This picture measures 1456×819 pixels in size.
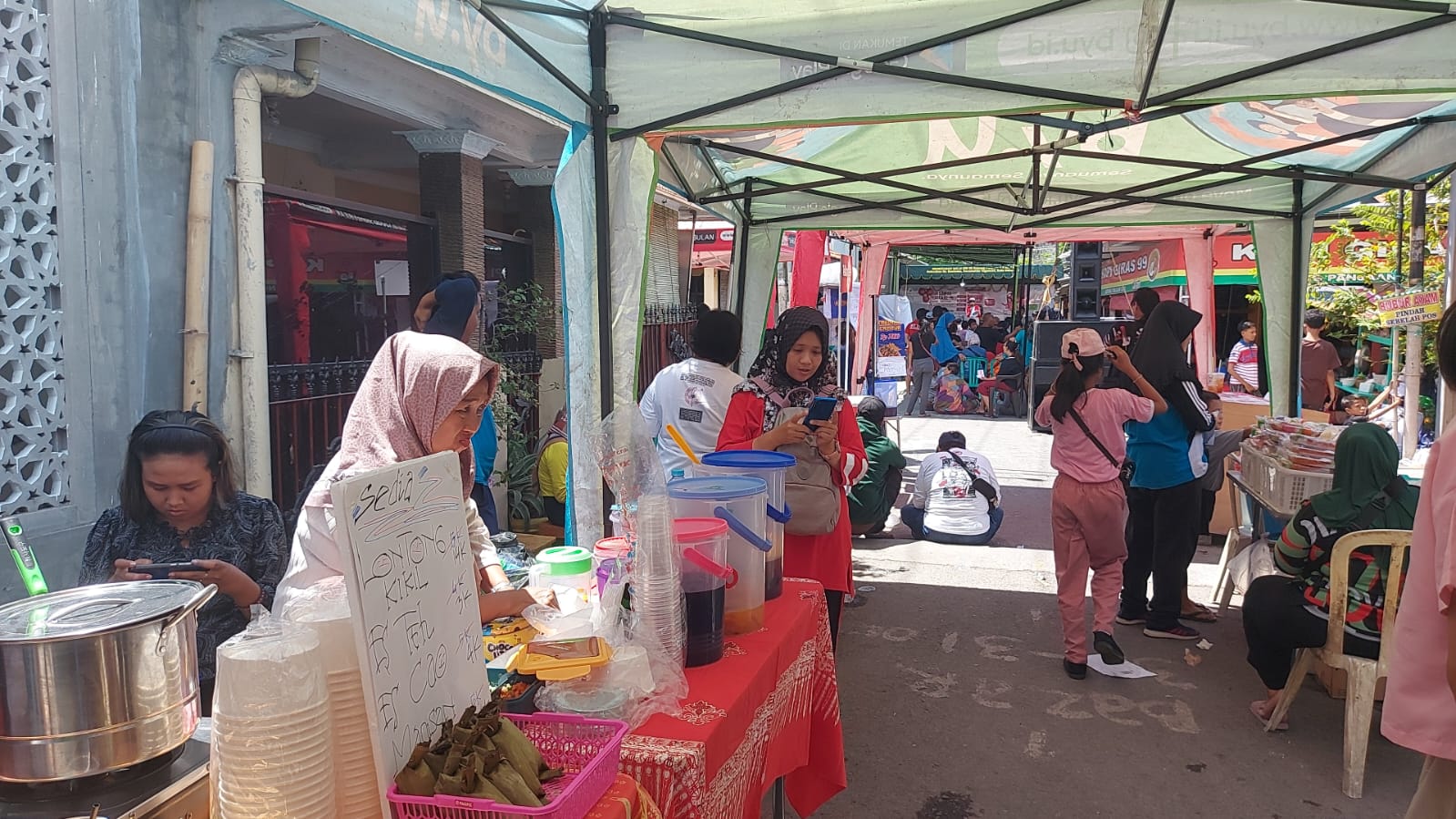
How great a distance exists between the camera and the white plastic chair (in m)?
3.33

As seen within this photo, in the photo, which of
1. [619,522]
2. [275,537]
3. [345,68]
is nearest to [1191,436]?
[619,522]

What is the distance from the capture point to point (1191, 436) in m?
4.87

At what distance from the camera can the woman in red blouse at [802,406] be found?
328 centimetres

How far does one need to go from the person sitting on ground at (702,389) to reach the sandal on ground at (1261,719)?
9.02ft

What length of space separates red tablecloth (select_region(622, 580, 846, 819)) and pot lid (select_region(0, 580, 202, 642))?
2.74 ft

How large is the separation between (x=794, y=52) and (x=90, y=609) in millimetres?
3433

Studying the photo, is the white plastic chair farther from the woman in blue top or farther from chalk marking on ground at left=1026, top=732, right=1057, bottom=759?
the woman in blue top

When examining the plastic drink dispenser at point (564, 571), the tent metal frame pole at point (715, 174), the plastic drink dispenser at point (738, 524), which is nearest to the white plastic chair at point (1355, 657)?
the plastic drink dispenser at point (738, 524)

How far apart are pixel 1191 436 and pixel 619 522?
384cm

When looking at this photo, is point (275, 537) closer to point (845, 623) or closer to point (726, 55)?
point (726, 55)

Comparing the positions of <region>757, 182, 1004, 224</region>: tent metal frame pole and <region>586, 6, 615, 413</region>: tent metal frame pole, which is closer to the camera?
<region>586, 6, 615, 413</region>: tent metal frame pole

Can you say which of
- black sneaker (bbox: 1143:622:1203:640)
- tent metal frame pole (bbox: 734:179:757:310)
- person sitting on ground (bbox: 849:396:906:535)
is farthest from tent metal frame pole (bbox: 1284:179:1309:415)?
tent metal frame pole (bbox: 734:179:757:310)

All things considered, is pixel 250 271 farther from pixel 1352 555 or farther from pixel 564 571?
pixel 1352 555

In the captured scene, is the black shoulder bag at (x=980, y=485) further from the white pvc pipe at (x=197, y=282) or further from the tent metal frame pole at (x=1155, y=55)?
the white pvc pipe at (x=197, y=282)
